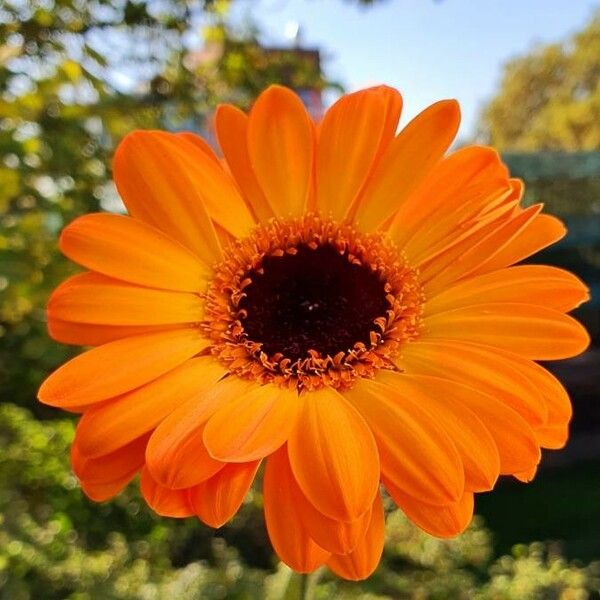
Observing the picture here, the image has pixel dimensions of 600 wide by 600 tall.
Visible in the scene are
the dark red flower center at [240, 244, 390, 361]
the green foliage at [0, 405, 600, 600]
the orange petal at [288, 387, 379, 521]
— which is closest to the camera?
the orange petal at [288, 387, 379, 521]

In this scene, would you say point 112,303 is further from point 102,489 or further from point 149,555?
point 149,555

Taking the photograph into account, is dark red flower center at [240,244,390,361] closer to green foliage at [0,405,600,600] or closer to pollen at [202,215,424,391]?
pollen at [202,215,424,391]

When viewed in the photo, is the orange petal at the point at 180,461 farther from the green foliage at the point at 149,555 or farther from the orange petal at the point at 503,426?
the green foliage at the point at 149,555

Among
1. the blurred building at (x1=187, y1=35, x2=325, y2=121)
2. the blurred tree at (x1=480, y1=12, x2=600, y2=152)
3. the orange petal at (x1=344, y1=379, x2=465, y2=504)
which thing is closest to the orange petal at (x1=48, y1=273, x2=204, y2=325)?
the orange petal at (x1=344, y1=379, x2=465, y2=504)

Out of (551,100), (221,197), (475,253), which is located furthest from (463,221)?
(551,100)

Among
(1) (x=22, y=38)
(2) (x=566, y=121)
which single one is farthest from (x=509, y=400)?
(2) (x=566, y=121)
